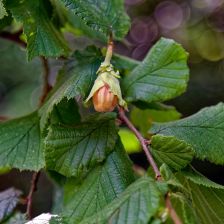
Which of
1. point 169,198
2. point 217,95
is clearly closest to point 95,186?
point 169,198

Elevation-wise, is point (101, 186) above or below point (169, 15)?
above

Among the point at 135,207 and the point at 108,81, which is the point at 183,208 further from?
the point at 108,81

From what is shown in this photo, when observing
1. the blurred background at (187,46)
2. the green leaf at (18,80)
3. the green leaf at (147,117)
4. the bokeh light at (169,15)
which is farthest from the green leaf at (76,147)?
the bokeh light at (169,15)

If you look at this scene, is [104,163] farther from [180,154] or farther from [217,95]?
[217,95]

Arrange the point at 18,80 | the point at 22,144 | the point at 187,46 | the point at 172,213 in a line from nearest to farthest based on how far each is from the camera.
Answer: the point at 172,213
the point at 22,144
the point at 18,80
the point at 187,46

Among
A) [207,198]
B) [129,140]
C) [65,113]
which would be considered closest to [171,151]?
[207,198]

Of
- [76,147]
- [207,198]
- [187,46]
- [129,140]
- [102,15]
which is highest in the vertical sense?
[102,15]

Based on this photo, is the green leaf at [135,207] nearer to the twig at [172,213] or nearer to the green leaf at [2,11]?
the twig at [172,213]
